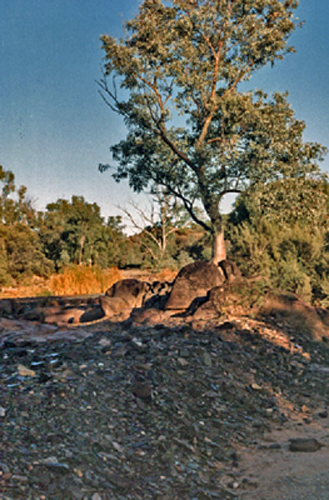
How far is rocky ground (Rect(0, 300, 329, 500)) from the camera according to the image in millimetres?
3162

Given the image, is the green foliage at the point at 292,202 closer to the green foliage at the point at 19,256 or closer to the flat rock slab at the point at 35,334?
the flat rock slab at the point at 35,334

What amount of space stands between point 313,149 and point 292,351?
6.45 m

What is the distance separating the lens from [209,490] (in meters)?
3.32

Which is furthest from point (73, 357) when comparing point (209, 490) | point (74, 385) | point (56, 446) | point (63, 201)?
point (63, 201)

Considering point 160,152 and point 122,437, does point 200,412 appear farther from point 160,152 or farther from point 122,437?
point 160,152

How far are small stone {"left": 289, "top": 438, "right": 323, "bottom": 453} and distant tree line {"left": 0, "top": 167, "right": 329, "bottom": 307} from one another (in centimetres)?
477

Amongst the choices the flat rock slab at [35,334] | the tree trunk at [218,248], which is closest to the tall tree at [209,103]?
the tree trunk at [218,248]

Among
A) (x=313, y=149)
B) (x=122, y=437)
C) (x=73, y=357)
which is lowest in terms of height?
(x=122, y=437)

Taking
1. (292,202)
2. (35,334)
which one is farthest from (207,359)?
(292,202)

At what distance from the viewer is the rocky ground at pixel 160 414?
3.16 metres

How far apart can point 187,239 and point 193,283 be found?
2486cm

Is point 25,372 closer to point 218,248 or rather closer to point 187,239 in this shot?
point 218,248

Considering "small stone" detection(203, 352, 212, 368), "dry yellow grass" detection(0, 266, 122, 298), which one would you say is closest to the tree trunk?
"small stone" detection(203, 352, 212, 368)

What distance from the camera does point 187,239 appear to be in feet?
111
